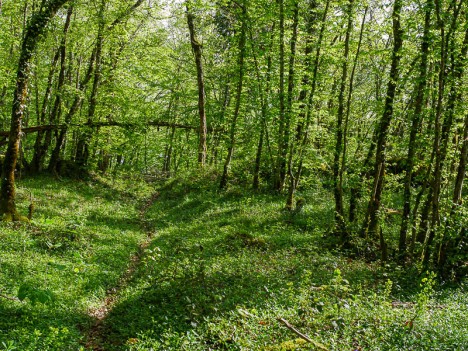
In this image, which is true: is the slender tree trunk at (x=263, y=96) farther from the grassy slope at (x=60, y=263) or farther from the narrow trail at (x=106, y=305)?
the narrow trail at (x=106, y=305)

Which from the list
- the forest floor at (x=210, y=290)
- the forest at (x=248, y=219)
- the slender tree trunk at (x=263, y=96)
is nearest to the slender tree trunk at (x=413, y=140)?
the forest at (x=248, y=219)

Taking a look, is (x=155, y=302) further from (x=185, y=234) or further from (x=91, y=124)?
(x=91, y=124)

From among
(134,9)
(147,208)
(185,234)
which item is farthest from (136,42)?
(185,234)

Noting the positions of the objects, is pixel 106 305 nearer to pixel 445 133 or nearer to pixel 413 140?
pixel 413 140

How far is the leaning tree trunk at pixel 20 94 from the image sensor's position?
37.0ft

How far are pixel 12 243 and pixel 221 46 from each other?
925 inches

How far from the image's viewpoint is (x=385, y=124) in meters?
11.7

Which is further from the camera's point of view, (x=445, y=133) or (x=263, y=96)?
(x=263, y=96)

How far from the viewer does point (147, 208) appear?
2098 cm

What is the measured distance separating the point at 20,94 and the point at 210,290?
8431 mm

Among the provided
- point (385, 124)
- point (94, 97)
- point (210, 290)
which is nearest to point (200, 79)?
point (94, 97)

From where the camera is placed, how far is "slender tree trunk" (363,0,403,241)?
36.8ft

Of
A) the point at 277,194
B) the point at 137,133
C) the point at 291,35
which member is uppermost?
the point at 291,35

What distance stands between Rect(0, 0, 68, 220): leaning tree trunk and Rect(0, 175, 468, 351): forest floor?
99 centimetres
